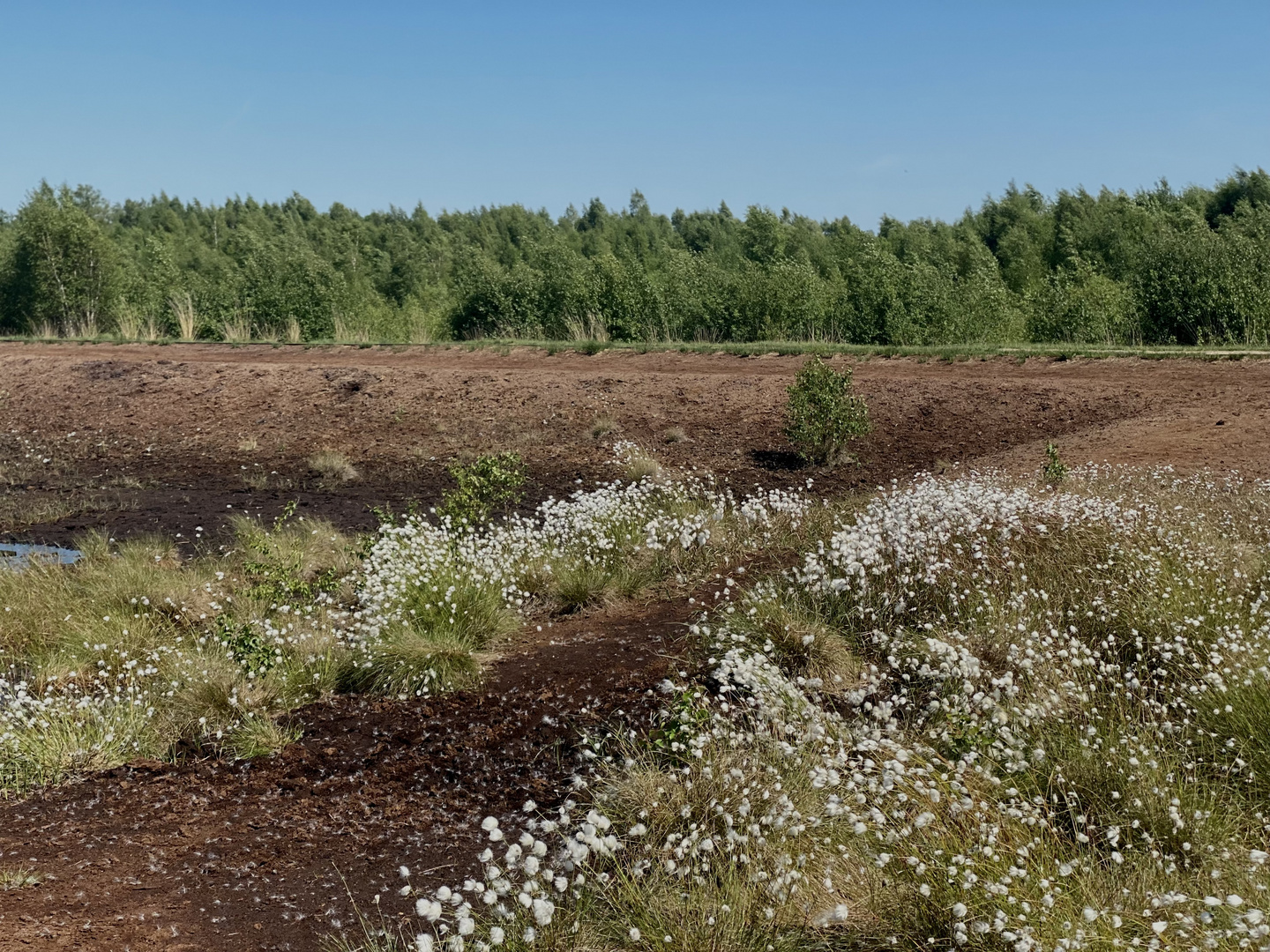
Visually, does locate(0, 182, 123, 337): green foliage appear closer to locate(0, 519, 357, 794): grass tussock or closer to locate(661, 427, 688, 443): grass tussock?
locate(661, 427, 688, 443): grass tussock

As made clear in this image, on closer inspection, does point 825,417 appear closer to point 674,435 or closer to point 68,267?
point 674,435

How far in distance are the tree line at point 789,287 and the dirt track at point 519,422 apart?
14.5 ft

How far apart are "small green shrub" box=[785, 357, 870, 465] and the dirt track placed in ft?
1.36

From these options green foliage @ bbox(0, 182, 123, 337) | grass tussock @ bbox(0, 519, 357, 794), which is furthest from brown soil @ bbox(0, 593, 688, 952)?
green foliage @ bbox(0, 182, 123, 337)

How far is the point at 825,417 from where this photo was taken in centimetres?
1377

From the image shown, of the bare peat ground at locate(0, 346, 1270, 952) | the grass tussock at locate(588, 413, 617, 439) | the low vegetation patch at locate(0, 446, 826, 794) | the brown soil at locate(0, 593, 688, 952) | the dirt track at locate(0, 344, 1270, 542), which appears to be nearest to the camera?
the brown soil at locate(0, 593, 688, 952)

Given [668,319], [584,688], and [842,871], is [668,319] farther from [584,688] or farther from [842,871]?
[842,871]

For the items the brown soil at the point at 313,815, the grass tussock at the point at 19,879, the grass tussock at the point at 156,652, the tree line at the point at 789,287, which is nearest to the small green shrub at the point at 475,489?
the grass tussock at the point at 156,652

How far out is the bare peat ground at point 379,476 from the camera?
195 inches

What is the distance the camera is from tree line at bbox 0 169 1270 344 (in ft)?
70.9

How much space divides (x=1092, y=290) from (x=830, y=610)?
65.4 ft

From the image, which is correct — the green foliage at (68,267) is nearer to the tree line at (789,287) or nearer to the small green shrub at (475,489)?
the tree line at (789,287)

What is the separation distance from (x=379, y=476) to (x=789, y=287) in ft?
38.7

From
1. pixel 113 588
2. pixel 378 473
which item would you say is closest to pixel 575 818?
pixel 113 588
